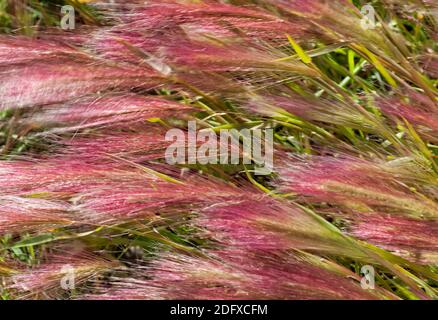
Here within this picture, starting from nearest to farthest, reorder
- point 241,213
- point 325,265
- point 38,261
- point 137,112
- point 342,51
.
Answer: point 241,213 < point 325,265 < point 137,112 < point 38,261 < point 342,51

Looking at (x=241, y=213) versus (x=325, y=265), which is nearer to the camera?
(x=241, y=213)

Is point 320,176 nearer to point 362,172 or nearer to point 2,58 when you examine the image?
point 362,172

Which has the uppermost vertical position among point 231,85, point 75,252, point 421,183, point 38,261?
point 231,85

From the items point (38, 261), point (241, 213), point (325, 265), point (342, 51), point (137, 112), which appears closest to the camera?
point (241, 213)

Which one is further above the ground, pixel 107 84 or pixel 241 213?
pixel 107 84

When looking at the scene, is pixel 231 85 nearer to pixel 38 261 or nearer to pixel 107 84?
pixel 107 84

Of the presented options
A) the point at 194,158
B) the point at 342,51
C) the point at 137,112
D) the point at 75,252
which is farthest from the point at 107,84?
the point at 342,51
